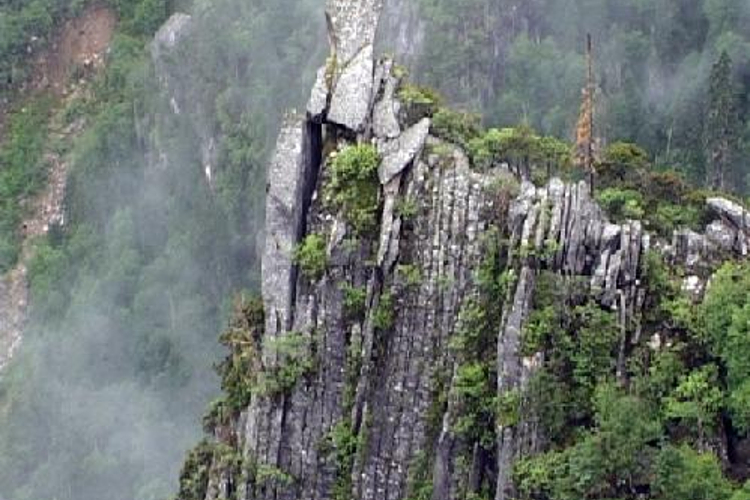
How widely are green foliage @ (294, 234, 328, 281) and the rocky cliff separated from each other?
41mm

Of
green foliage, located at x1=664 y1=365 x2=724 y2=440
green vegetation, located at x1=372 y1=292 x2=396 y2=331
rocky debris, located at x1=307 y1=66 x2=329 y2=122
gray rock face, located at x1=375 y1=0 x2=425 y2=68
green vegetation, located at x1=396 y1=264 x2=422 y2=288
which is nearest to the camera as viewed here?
green foliage, located at x1=664 y1=365 x2=724 y2=440

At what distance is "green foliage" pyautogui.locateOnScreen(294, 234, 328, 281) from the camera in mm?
36438

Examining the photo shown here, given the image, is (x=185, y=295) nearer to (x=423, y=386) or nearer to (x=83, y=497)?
(x=83, y=497)

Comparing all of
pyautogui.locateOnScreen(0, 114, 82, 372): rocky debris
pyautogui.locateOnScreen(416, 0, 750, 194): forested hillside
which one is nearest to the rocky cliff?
pyautogui.locateOnScreen(416, 0, 750, 194): forested hillside

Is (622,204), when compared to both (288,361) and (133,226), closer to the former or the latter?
(288,361)

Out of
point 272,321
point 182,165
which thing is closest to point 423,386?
point 272,321

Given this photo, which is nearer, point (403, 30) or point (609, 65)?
point (609, 65)

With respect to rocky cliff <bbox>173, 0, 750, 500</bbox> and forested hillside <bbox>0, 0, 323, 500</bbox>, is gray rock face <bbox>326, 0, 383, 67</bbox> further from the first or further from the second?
forested hillside <bbox>0, 0, 323, 500</bbox>

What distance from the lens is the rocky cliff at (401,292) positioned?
34969 millimetres

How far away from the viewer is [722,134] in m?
58.3

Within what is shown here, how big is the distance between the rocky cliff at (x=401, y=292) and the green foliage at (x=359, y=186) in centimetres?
4

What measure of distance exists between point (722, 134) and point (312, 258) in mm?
25564

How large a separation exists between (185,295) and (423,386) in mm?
33711

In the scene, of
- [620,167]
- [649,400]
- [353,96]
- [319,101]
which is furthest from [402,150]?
[649,400]
